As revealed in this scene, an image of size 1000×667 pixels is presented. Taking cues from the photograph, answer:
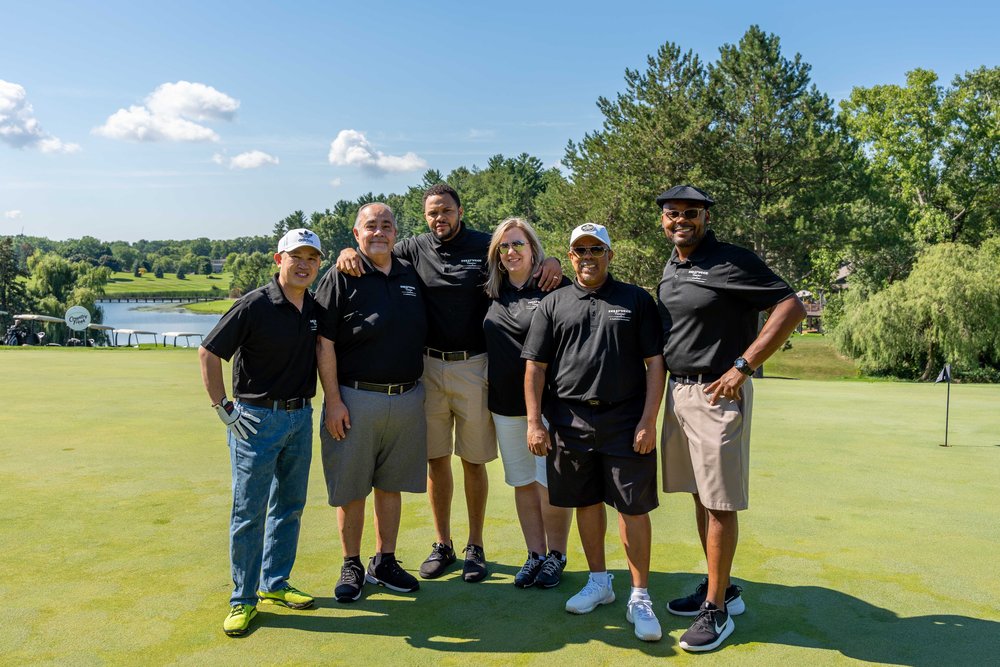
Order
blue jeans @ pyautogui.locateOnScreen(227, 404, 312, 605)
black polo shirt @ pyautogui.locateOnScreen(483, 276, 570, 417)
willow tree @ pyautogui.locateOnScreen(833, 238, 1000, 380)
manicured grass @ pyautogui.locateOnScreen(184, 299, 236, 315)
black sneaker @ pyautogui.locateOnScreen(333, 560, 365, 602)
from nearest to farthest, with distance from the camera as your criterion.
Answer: blue jeans @ pyautogui.locateOnScreen(227, 404, 312, 605)
black sneaker @ pyautogui.locateOnScreen(333, 560, 365, 602)
black polo shirt @ pyautogui.locateOnScreen(483, 276, 570, 417)
willow tree @ pyautogui.locateOnScreen(833, 238, 1000, 380)
manicured grass @ pyautogui.locateOnScreen(184, 299, 236, 315)

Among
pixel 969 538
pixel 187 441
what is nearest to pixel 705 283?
pixel 969 538

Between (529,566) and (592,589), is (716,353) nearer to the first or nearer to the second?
(592,589)

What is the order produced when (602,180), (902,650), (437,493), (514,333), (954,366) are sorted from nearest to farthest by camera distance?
1. (902,650)
2. (514,333)
3. (437,493)
4. (954,366)
5. (602,180)

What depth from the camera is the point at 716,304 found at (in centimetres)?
414

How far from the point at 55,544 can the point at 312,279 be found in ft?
9.47

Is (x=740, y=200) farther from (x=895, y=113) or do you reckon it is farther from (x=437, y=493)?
(x=437, y=493)

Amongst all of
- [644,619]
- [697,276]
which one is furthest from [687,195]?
[644,619]

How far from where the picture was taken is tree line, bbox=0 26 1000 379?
30453 millimetres

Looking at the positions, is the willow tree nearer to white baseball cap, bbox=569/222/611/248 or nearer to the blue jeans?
white baseball cap, bbox=569/222/611/248

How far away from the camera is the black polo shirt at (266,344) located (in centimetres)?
422

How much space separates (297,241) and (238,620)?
2128 millimetres

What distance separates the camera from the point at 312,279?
4.38m

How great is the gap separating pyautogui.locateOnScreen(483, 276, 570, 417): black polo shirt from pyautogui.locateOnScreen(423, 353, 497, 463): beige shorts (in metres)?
0.15

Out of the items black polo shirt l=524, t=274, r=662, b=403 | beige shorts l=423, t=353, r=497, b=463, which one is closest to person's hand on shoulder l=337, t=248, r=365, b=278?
beige shorts l=423, t=353, r=497, b=463
